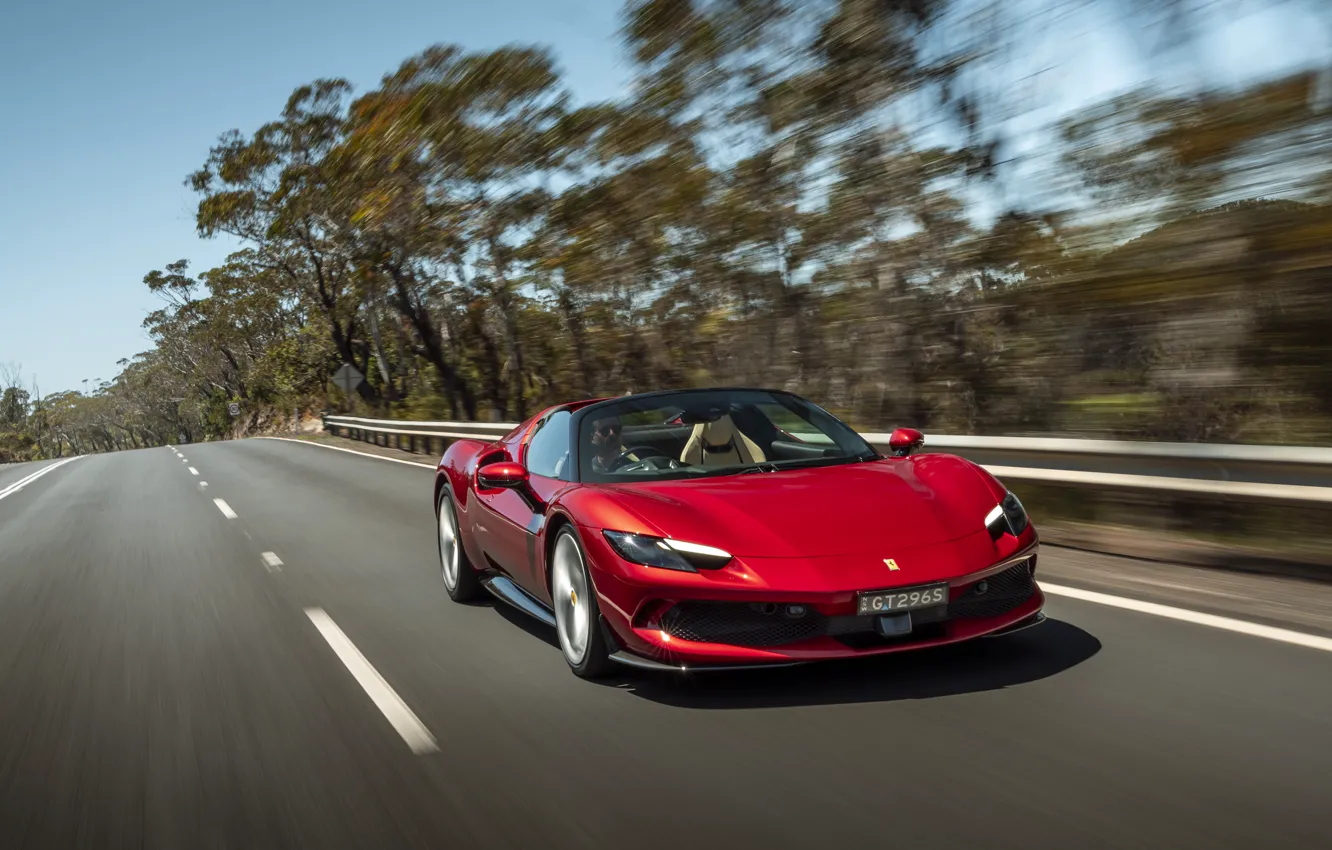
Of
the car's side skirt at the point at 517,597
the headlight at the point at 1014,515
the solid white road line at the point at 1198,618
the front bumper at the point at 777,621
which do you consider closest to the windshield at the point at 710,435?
the car's side skirt at the point at 517,597

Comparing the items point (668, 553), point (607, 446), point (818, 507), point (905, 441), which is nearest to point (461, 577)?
point (607, 446)

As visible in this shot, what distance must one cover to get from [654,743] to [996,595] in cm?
143

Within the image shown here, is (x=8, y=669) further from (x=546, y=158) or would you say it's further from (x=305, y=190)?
(x=305, y=190)

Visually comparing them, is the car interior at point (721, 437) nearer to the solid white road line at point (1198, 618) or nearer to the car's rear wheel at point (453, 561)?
the solid white road line at point (1198, 618)

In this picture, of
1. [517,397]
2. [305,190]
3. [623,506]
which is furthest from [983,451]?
[305,190]

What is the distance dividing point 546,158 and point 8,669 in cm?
2028

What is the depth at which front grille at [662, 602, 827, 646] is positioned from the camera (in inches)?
166

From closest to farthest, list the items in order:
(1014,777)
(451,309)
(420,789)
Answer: (1014,777) → (420,789) → (451,309)

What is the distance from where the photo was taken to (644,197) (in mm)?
19172

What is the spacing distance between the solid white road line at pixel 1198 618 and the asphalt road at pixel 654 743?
11 cm

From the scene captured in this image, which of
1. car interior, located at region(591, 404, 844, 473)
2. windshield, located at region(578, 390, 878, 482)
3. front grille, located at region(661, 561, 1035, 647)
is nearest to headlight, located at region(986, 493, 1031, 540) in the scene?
front grille, located at region(661, 561, 1035, 647)

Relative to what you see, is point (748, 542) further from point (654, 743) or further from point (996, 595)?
point (996, 595)

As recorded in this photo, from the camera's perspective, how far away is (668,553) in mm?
4387

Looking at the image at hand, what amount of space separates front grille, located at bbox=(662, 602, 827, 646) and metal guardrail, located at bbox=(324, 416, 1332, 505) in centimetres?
350
